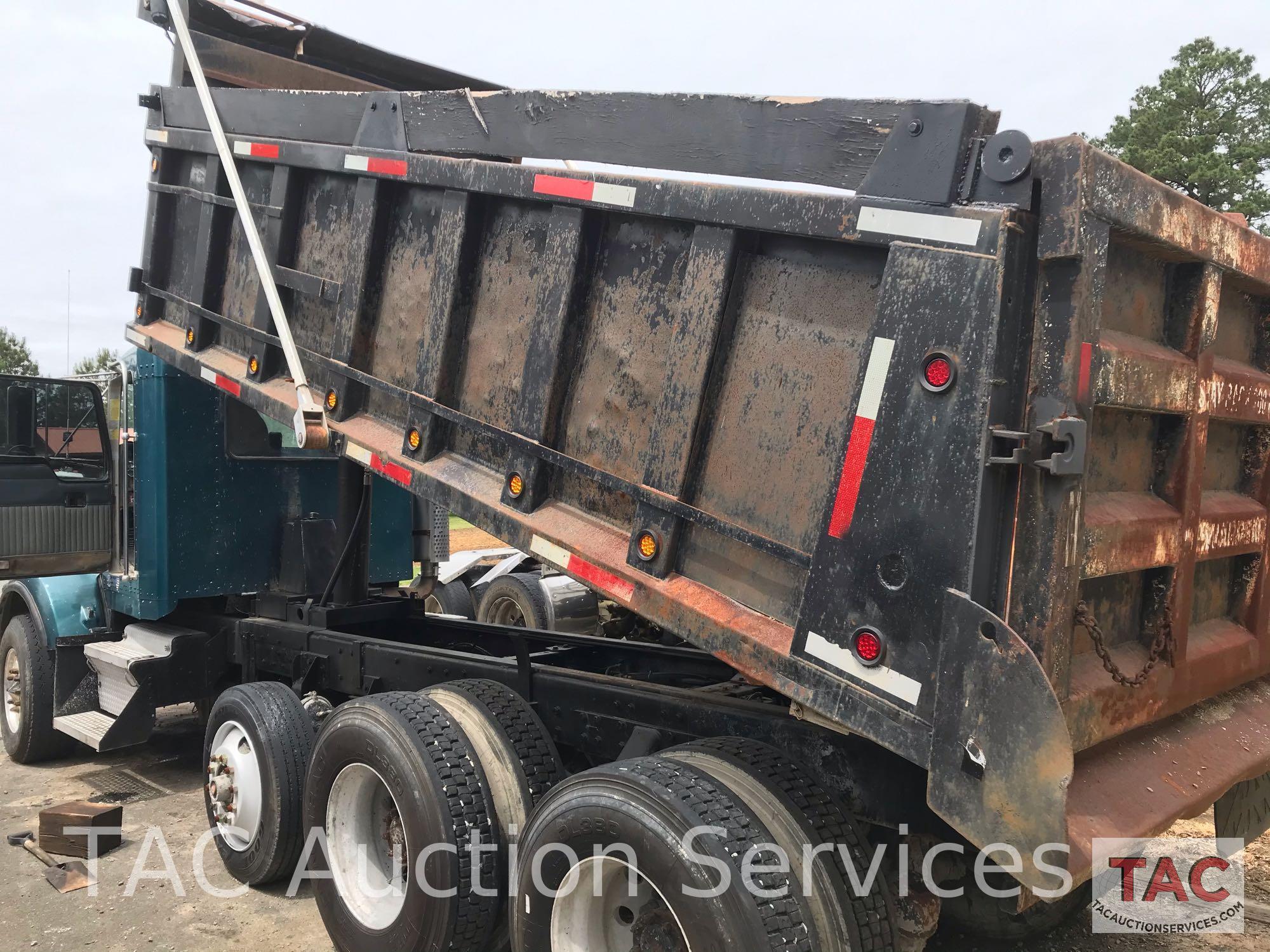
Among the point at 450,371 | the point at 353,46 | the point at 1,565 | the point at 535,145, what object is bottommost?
the point at 1,565

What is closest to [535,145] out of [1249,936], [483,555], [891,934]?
[891,934]

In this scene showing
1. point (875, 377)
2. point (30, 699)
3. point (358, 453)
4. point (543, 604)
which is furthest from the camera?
point (543, 604)

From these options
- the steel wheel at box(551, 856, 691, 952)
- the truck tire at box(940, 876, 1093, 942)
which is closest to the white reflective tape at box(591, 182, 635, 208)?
the steel wheel at box(551, 856, 691, 952)

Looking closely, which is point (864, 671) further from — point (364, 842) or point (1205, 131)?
point (1205, 131)

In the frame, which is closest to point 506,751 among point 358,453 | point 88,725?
point 358,453

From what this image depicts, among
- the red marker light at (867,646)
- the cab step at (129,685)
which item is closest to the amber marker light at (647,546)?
the red marker light at (867,646)

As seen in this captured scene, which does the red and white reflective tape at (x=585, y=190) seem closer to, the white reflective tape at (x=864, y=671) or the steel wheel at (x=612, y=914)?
the white reflective tape at (x=864, y=671)

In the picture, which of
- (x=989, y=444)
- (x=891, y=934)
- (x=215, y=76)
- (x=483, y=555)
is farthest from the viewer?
(x=483, y=555)

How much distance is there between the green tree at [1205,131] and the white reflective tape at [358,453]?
2270cm

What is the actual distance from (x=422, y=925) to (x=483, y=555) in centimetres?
763

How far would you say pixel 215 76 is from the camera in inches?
207

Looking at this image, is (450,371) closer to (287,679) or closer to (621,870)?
(621,870)

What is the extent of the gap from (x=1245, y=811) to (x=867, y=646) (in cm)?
209

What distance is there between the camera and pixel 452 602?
967 centimetres
